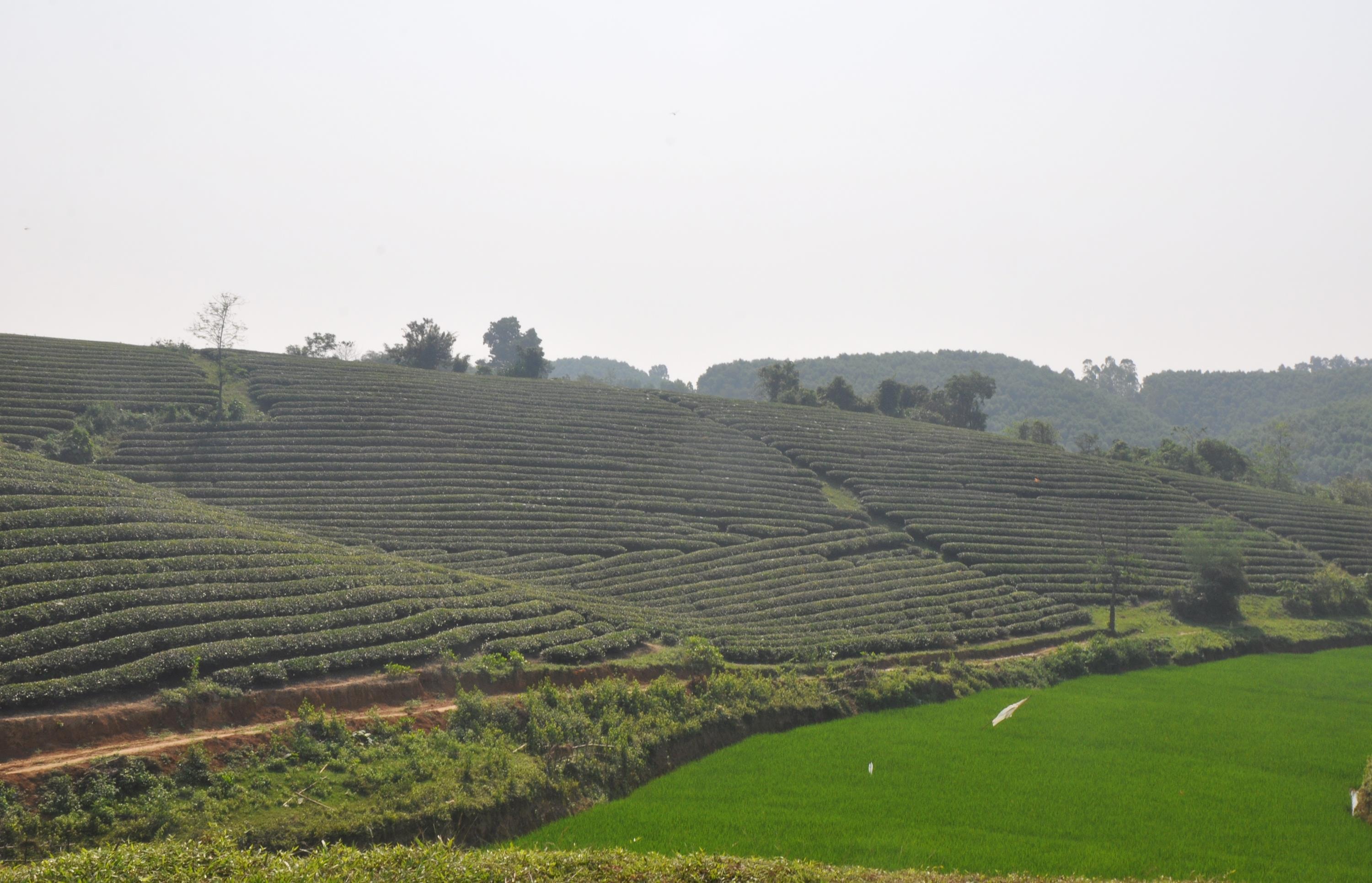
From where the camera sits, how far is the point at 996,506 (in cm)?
4756

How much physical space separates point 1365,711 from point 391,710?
77.8 feet

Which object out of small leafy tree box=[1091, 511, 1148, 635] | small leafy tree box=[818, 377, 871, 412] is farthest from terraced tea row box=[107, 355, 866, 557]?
small leafy tree box=[818, 377, 871, 412]

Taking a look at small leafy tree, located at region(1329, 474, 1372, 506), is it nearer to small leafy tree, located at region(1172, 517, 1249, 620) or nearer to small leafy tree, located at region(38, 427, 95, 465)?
small leafy tree, located at region(1172, 517, 1249, 620)

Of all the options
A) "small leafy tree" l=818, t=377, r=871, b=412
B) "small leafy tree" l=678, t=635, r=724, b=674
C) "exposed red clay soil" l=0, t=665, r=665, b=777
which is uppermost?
"small leafy tree" l=818, t=377, r=871, b=412

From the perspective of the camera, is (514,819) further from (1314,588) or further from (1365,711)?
(1314,588)

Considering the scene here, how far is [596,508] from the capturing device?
40719mm

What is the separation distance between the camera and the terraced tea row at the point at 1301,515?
4797 centimetres

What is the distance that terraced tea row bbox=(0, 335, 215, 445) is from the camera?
41656 mm

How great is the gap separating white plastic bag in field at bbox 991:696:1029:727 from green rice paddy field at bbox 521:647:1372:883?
0.18 metres

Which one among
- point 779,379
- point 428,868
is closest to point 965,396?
point 779,379

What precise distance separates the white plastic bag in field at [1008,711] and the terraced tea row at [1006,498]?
14.6 metres

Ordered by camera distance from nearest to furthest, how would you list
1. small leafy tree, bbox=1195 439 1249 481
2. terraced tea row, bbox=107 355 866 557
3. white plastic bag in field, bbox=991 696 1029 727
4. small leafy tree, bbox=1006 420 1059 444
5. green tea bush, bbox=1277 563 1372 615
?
white plastic bag in field, bbox=991 696 1029 727 < terraced tea row, bbox=107 355 866 557 < green tea bush, bbox=1277 563 1372 615 < small leafy tree, bbox=1195 439 1249 481 < small leafy tree, bbox=1006 420 1059 444

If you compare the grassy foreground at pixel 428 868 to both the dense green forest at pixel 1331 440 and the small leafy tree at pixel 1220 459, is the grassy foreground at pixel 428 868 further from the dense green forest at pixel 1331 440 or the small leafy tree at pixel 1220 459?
the dense green forest at pixel 1331 440

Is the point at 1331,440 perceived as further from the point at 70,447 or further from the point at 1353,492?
the point at 70,447
